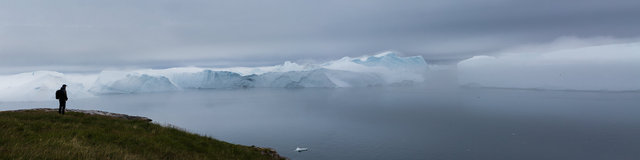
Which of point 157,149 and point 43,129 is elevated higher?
point 43,129

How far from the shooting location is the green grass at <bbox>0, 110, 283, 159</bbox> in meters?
6.27

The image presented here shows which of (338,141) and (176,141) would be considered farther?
(338,141)

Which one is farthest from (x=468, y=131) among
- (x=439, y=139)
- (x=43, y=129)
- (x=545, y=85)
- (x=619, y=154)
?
(x=545, y=85)

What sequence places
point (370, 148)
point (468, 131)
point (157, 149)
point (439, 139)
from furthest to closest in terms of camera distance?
A: 1. point (468, 131)
2. point (439, 139)
3. point (370, 148)
4. point (157, 149)

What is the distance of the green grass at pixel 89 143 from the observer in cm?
627

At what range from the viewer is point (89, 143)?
8289 millimetres

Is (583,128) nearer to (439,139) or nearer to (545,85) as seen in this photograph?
(439,139)

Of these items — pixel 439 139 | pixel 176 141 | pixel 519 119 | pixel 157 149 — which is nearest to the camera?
pixel 157 149

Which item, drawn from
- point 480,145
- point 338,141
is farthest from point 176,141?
point 480,145

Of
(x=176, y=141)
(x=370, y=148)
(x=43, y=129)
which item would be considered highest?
(x=43, y=129)

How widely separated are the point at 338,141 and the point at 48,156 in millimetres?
36540

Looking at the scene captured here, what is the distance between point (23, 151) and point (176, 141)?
5.42m

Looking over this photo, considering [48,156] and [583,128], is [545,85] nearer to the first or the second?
[583,128]

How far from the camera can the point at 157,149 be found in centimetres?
941
